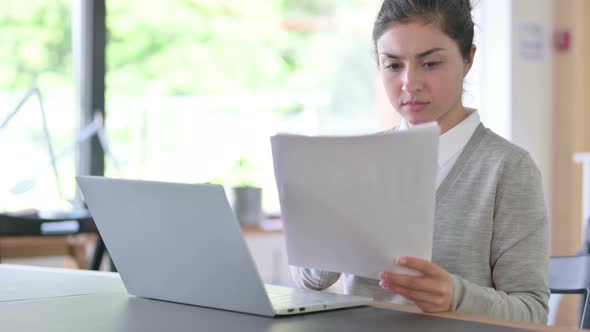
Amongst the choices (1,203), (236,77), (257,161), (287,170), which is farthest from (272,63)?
(287,170)

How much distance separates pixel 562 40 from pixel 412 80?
328 cm

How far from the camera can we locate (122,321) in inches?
47.5

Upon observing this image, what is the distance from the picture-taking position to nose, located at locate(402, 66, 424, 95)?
62.1 inches

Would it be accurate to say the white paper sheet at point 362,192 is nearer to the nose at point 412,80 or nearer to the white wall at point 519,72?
the nose at point 412,80

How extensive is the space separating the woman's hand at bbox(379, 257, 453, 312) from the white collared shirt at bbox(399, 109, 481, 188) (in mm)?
392

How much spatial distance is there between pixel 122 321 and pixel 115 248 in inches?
9.5

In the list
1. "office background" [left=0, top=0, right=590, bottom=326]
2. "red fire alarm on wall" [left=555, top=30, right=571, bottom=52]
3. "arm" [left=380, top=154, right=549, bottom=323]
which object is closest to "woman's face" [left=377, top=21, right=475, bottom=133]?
"arm" [left=380, top=154, right=549, bottom=323]

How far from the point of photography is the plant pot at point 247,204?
12.6ft

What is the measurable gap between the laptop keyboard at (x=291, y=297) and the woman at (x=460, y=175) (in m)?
0.15

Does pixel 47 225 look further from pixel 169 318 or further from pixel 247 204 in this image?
pixel 169 318

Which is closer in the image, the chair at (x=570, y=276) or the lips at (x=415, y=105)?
the lips at (x=415, y=105)

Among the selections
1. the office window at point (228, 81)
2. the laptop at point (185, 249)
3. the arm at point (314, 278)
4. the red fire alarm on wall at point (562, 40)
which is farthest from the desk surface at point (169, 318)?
the red fire alarm on wall at point (562, 40)

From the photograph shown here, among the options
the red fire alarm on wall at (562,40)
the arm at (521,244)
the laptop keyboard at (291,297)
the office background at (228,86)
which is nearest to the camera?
the laptop keyboard at (291,297)

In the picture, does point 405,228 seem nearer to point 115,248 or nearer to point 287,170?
point 287,170
